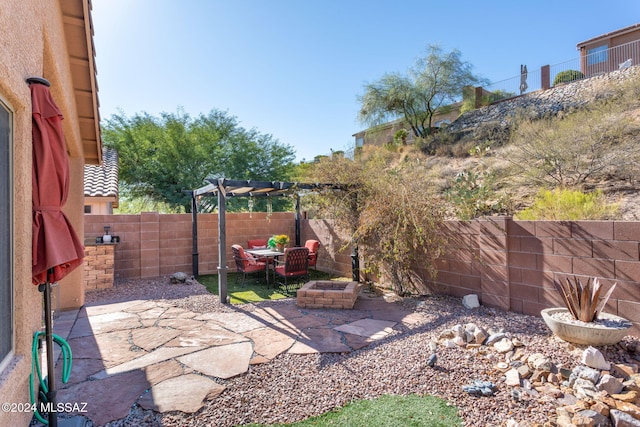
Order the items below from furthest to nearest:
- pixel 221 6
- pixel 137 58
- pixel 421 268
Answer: pixel 137 58, pixel 221 6, pixel 421 268

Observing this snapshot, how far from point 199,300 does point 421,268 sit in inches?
181

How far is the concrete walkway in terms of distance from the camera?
310cm

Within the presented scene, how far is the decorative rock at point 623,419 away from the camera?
2.40m

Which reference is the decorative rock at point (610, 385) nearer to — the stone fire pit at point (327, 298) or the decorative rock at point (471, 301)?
the decorative rock at point (471, 301)

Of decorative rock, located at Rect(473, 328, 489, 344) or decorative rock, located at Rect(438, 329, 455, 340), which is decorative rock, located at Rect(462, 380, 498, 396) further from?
decorative rock, located at Rect(438, 329, 455, 340)

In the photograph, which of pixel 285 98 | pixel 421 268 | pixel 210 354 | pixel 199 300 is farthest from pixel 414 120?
pixel 210 354

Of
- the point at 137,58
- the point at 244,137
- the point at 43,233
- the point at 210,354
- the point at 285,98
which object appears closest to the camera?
the point at 43,233

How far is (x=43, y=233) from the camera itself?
6.91ft

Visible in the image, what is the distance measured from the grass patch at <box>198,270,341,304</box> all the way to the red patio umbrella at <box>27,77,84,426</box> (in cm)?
463

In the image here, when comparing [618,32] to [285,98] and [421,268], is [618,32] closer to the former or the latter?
[285,98]

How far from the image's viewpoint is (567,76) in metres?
18.3

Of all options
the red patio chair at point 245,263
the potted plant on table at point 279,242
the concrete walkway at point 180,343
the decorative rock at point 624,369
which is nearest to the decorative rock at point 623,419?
the decorative rock at point 624,369

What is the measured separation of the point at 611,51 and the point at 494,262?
782 inches

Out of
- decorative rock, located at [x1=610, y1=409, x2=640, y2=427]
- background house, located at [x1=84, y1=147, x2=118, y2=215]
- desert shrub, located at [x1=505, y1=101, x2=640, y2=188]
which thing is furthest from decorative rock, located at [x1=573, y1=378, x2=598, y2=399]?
background house, located at [x1=84, y1=147, x2=118, y2=215]
